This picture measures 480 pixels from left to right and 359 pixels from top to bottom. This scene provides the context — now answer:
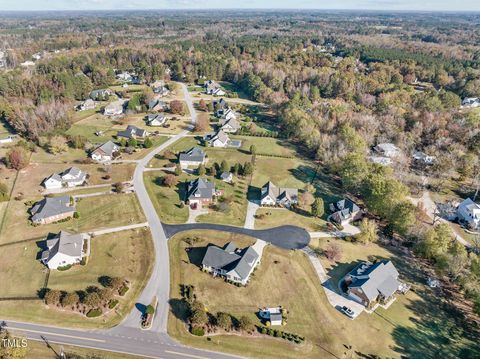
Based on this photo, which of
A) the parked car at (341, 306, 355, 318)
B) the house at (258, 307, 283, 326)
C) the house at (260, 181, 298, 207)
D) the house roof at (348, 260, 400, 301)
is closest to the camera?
the house at (258, 307, 283, 326)

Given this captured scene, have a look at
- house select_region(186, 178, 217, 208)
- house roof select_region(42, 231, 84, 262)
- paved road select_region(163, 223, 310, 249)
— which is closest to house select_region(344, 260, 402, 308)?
paved road select_region(163, 223, 310, 249)

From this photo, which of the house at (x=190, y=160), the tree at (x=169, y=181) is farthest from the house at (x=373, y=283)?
the house at (x=190, y=160)

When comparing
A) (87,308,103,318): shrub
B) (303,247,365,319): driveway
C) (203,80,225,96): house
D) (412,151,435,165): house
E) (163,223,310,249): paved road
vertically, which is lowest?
(303,247,365,319): driveway

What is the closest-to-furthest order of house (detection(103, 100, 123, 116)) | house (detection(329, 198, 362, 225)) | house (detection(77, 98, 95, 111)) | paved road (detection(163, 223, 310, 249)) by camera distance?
paved road (detection(163, 223, 310, 249)) < house (detection(329, 198, 362, 225)) < house (detection(103, 100, 123, 116)) < house (detection(77, 98, 95, 111))

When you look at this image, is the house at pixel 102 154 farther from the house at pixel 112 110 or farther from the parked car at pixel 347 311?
the parked car at pixel 347 311

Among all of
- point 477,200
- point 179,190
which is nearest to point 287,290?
point 179,190

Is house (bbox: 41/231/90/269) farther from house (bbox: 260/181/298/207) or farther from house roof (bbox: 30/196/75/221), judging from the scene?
house (bbox: 260/181/298/207)
